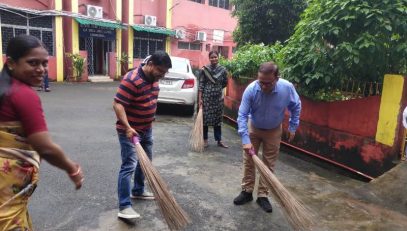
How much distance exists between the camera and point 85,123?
7418mm

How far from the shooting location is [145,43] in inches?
809

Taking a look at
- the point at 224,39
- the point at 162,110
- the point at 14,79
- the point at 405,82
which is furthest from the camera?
the point at 224,39

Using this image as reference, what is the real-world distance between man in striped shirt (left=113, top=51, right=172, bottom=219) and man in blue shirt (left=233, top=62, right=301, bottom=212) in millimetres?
940

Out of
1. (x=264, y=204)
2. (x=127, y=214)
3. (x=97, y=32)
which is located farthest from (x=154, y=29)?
(x=127, y=214)

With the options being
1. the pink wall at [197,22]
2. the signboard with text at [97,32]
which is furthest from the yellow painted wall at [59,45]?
the pink wall at [197,22]

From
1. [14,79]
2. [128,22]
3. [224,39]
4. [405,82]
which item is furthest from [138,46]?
[14,79]

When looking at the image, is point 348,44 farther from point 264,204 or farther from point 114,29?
point 114,29

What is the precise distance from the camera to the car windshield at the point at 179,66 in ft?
28.7

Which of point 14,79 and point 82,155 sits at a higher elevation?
point 14,79

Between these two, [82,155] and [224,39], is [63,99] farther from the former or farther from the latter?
[224,39]

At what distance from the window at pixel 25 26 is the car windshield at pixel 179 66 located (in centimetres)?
808

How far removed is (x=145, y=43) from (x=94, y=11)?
4.03 m

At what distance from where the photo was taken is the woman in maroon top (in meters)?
1.64

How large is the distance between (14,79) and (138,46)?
19.0 m
